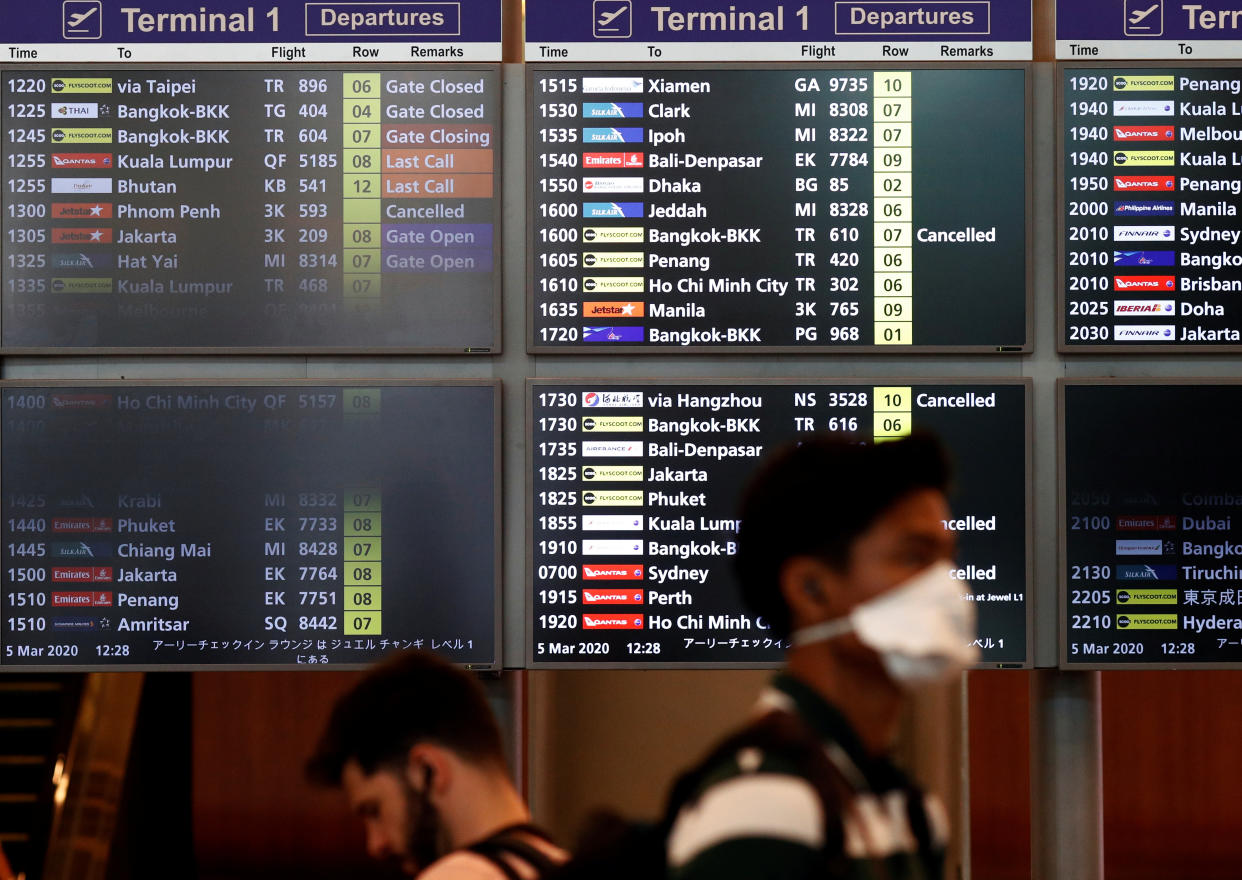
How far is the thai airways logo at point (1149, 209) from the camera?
352cm

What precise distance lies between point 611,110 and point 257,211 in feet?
3.44

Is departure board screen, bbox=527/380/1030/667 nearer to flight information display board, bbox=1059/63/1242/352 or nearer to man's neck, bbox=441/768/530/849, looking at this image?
flight information display board, bbox=1059/63/1242/352

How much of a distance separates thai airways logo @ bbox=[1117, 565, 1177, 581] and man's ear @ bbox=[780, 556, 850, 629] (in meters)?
2.40

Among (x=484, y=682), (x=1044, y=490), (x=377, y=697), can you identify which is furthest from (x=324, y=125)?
(x=1044, y=490)

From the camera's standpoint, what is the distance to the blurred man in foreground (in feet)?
6.39

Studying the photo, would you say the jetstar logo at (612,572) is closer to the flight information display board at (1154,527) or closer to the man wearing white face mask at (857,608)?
the flight information display board at (1154,527)

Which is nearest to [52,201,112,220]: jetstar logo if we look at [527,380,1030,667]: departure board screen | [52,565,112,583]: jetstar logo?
[52,565,112,583]: jetstar logo

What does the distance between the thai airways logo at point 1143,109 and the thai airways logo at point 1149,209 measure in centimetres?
25

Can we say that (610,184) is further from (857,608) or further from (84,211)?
(857,608)

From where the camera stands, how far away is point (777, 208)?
3529 mm

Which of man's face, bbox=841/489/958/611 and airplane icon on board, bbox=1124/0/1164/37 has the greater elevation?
airplane icon on board, bbox=1124/0/1164/37

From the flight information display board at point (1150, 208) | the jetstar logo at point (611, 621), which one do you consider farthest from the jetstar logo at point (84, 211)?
the flight information display board at point (1150, 208)

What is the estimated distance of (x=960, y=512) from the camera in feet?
11.5

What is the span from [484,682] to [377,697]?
1.57 meters
